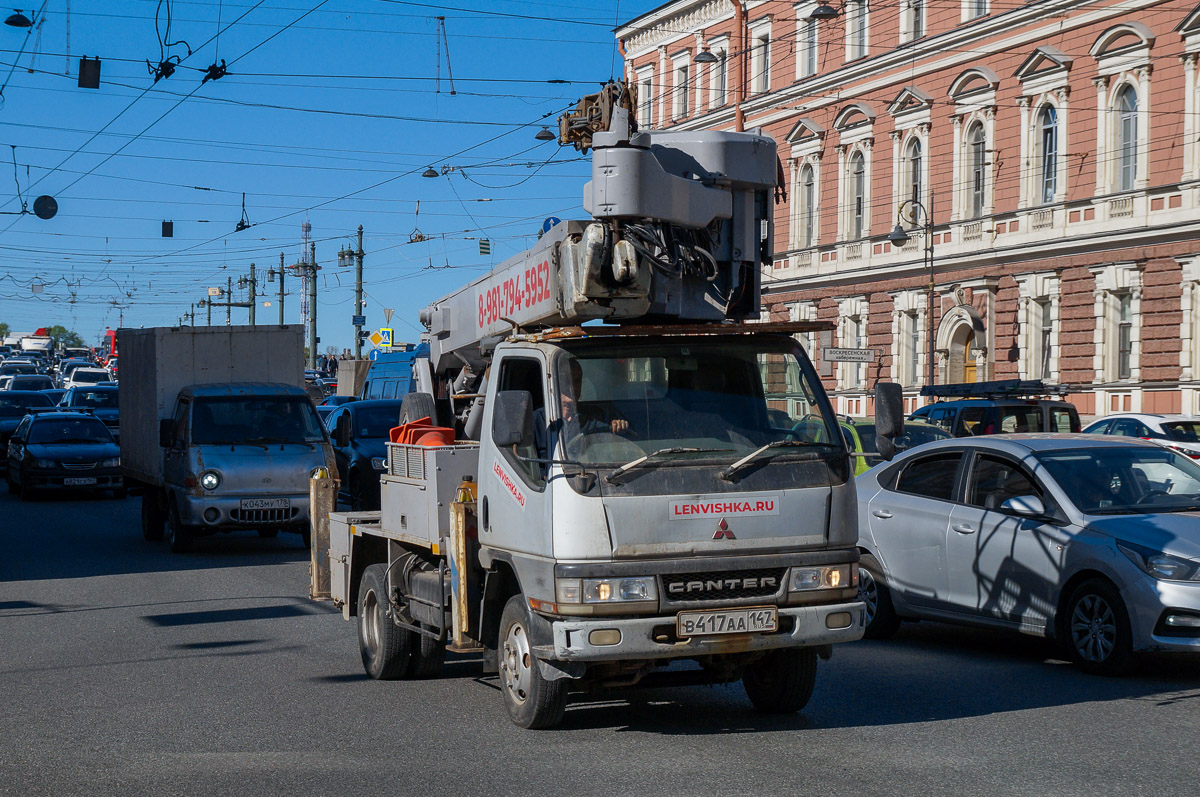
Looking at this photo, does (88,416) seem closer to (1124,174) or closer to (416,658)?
(416,658)

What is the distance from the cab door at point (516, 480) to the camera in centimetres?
720

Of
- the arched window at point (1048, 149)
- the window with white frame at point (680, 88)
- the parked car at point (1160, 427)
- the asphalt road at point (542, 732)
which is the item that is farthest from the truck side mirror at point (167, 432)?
the window with white frame at point (680, 88)

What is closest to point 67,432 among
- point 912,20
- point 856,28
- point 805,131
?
point 912,20

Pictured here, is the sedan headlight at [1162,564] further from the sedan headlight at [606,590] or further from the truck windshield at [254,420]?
the truck windshield at [254,420]

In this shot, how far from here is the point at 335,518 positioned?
1055cm

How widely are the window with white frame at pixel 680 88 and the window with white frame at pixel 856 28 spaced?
8.30 metres

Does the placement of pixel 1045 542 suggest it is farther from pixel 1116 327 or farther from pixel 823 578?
pixel 1116 327

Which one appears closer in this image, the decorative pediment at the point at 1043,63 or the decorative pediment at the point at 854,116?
the decorative pediment at the point at 1043,63

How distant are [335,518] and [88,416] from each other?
62.9 ft

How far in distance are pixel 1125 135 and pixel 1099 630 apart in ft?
96.6

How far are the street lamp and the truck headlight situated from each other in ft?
107

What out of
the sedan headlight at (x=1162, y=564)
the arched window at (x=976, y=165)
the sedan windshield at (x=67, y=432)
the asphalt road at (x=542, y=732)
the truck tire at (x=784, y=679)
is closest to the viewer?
the asphalt road at (x=542, y=732)

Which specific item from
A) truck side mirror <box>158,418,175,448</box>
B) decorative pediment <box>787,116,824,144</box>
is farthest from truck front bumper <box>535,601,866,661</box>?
decorative pediment <box>787,116,824,144</box>

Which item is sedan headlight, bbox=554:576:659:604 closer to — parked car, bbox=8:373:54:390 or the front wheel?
the front wheel
